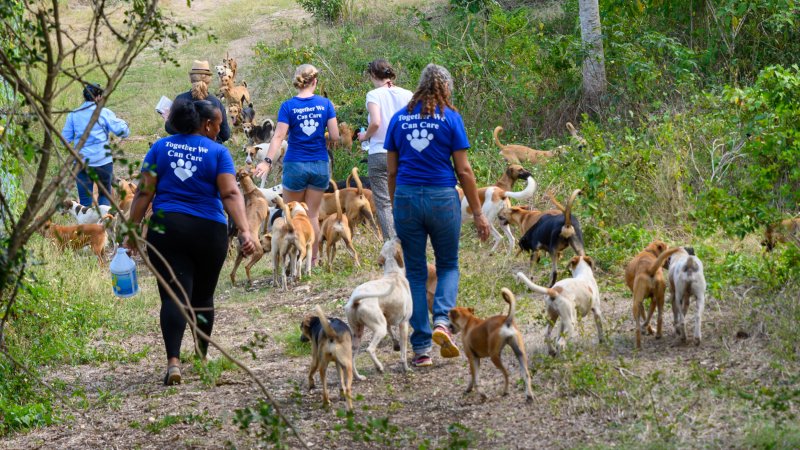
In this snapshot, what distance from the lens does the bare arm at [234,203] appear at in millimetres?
7070

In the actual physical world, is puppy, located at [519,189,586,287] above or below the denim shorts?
below

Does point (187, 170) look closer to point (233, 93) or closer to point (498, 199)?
point (498, 199)

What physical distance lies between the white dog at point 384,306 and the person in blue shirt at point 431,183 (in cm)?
11

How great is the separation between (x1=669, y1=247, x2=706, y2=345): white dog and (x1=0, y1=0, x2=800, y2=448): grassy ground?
19cm

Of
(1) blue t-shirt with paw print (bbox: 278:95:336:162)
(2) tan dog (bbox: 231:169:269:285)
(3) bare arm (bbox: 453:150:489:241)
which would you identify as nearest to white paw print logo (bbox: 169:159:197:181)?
(3) bare arm (bbox: 453:150:489:241)

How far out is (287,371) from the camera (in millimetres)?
7777

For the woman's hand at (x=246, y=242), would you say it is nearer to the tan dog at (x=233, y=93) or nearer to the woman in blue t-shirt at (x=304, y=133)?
the woman in blue t-shirt at (x=304, y=133)

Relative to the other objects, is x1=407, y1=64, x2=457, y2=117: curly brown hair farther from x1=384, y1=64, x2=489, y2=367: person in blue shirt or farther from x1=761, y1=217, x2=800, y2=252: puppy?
x1=761, y1=217, x2=800, y2=252: puppy

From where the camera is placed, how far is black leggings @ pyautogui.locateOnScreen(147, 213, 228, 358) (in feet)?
23.0

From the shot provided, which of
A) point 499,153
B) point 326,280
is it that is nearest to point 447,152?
point 326,280

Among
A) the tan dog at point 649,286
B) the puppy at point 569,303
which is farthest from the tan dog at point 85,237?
the tan dog at point 649,286

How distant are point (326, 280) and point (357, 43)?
10.6 meters

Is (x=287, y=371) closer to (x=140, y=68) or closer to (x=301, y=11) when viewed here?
(x=140, y=68)

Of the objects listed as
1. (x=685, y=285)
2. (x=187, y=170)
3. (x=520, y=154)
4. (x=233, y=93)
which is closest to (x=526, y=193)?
(x=520, y=154)
